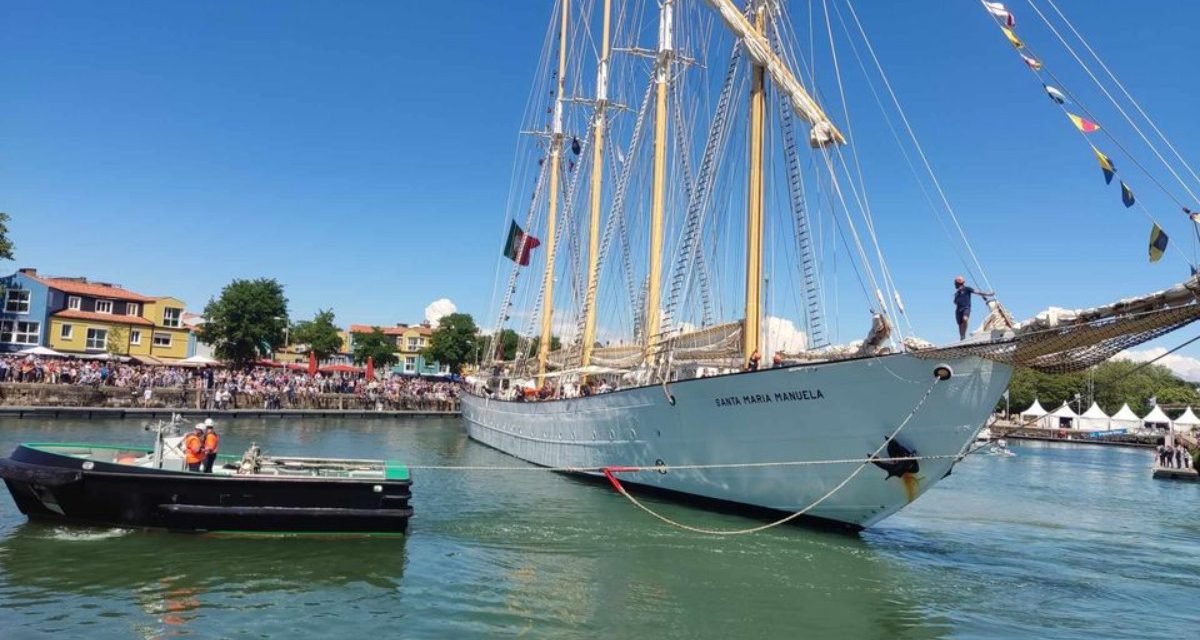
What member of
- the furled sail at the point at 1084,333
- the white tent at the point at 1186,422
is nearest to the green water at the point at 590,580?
the furled sail at the point at 1084,333

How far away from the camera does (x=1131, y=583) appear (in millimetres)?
14648

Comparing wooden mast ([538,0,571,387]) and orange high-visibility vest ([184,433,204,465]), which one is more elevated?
wooden mast ([538,0,571,387])

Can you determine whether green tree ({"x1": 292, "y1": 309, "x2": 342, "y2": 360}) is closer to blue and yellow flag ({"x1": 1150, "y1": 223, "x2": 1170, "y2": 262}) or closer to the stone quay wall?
the stone quay wall

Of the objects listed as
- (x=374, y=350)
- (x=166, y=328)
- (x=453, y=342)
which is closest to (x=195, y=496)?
(x=166, y=328)

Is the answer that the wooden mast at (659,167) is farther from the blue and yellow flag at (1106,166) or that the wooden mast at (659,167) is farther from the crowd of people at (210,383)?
the crowd of people at (210,383)

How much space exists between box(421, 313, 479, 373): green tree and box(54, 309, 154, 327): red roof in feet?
111

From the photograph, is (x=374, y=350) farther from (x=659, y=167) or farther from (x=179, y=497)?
(x=179, y=497)

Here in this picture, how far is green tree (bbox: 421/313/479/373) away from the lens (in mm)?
96875

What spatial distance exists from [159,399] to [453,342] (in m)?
51.9

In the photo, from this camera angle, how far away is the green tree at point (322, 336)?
97.0 m

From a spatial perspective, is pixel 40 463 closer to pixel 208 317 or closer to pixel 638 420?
pixel 638 420

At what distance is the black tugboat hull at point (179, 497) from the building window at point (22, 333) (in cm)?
5984

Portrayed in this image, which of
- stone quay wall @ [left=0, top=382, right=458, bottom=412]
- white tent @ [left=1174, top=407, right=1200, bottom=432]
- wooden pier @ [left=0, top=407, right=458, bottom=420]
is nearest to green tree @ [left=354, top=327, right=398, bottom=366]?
stone quay wall @ [left=0, top=382, right=458, bottom=412]

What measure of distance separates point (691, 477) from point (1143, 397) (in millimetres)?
116893
